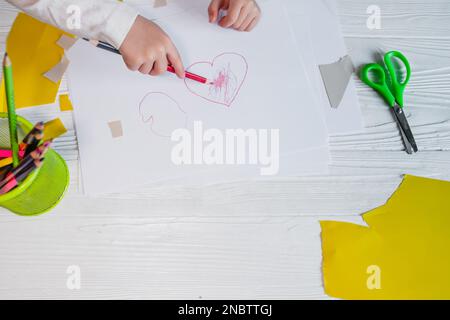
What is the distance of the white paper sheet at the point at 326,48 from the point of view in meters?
0.74

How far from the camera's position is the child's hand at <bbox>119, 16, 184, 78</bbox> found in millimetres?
654

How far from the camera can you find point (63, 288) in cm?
70

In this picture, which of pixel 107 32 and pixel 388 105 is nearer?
pixel 107 32

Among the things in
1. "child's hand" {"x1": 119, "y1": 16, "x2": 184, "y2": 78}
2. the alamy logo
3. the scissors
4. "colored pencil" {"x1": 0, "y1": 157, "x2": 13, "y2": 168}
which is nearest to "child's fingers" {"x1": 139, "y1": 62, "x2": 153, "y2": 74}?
"child's hand" {"x1": 119, "y1": 16, "x2": 184, "y2": 78}

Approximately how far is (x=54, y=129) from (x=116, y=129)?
3.8 inches

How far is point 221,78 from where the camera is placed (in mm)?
722

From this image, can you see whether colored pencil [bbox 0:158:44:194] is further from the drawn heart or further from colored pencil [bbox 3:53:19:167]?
the drawn heart

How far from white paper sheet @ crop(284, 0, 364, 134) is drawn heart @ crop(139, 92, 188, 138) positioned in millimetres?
218

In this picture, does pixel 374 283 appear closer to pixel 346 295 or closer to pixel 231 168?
pixel 346 295

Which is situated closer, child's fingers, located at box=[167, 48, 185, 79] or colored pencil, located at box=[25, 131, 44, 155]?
colored pencil, located at box=[25, 131, 44, 155]

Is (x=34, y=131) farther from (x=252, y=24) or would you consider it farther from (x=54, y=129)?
(x=252, y=24)

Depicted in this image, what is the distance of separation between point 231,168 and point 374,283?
0.28 metres

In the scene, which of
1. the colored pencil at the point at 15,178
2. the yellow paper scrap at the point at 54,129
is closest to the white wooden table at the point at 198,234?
the yellow paper scrap at the point at 54,129
